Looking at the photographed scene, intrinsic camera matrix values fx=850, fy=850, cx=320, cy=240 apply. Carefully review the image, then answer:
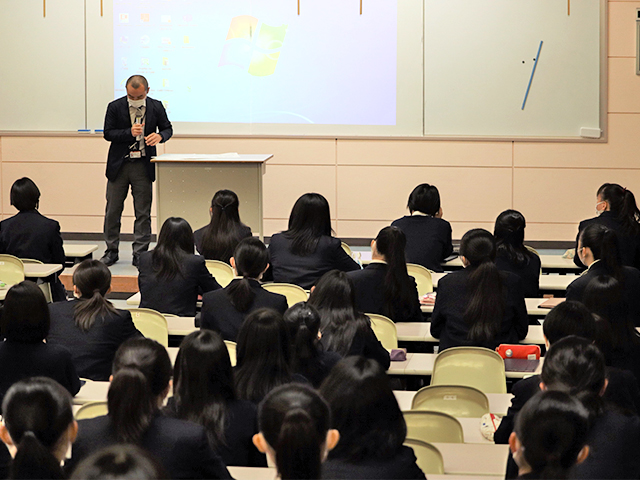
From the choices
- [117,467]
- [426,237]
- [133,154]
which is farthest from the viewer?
[133,154]

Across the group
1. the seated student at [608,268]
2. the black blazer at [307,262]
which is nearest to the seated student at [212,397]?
the seated student at [608,268]

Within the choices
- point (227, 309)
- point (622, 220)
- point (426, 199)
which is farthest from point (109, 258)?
point (622, 220)

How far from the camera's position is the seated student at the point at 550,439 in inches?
76.5

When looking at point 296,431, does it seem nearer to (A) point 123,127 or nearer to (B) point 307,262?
(B) point 307,262

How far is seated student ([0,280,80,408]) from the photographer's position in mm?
3291

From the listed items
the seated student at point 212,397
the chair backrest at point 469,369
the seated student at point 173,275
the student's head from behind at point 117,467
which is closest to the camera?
the student's head from behind at point 117,467

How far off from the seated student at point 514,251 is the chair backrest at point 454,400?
207 centimetres

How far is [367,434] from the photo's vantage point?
219cm

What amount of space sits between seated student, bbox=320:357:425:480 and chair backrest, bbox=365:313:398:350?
207cm

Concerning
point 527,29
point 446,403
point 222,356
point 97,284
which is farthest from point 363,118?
point 222,356

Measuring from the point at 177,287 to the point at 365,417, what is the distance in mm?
2994

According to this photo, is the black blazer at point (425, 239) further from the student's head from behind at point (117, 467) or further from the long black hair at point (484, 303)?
the student's head from behind at point (117, 467)

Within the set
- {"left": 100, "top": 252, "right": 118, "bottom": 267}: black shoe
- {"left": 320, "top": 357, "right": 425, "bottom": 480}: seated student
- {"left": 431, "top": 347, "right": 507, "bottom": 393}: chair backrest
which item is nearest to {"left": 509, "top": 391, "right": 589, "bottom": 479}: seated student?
{"left": 320, "top": 357, "right": 425, "bottom": 480}: seated student

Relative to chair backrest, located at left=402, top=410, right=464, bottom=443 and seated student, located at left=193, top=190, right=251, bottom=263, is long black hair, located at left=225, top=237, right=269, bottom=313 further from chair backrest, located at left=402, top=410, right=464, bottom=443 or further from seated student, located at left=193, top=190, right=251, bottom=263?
seated student, located at left=193, top=190, right=251, bottom=263
